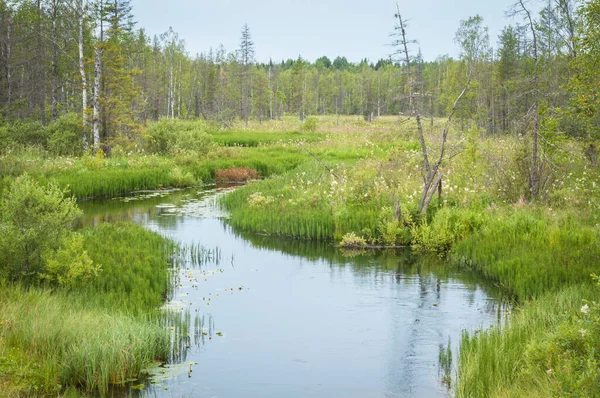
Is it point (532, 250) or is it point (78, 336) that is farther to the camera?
point (532, 250)

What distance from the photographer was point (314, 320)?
1141 centimetres

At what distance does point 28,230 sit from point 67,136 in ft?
82.6

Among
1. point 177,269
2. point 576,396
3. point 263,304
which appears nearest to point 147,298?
point 263,304

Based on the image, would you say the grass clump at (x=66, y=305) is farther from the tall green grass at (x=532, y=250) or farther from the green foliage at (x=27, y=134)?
the green foliage at (x=27, y=134)

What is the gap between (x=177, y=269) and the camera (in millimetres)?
14641

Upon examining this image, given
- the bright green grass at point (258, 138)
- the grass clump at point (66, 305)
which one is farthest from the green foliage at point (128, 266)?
the bright green grass at point (258, 138)

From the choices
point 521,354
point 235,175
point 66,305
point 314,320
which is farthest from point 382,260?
point 235,175

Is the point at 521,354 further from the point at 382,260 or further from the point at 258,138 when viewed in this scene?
the point at 258,138

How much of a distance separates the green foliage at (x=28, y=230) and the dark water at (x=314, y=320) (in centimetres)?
258

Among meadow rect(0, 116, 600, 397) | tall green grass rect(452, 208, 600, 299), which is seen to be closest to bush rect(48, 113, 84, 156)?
meadow rect(0, 116, 600, 397)

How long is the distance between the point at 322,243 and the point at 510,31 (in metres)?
46.4

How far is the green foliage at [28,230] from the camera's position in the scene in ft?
34.2

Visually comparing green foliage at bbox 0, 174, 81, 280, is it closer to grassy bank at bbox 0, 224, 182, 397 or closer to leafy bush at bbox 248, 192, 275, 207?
grassy bank at bbox 0, 224, 182, 397

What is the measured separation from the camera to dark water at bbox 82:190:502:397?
860 centimetres
